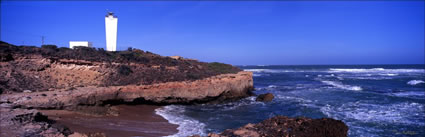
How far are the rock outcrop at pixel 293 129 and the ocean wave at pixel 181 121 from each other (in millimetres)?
3332

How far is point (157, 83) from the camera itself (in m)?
13.6

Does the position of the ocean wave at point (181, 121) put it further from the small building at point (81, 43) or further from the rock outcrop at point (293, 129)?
the small building at point (81, 43)

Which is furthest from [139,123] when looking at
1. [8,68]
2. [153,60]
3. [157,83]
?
[153,60]

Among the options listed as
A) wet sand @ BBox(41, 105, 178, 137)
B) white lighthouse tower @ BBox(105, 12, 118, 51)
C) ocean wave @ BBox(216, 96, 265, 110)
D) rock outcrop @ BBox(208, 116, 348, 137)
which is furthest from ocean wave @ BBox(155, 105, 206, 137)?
white lighthouse tower @ BBox(105, 12, 118, 51)

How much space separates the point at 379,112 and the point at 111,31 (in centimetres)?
2137

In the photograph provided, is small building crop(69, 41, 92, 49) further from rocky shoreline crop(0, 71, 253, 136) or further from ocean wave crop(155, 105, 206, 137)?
ocean wave crop(155, 105, 206, 137)

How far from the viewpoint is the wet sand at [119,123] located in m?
8.01

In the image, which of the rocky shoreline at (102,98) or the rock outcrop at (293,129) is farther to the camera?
the rocky shoreline at (102,98)

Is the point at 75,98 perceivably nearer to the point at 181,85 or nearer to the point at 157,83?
the point at 157,83

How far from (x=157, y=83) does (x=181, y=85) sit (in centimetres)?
130

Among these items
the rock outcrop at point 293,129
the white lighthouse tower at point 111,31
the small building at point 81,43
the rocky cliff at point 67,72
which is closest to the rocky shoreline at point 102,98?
the rocky cliff at point 67,72

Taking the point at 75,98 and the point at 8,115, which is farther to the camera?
the point at 75,98

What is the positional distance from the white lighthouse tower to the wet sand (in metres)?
14.1

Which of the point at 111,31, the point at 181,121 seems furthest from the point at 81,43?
the point at 181,121
